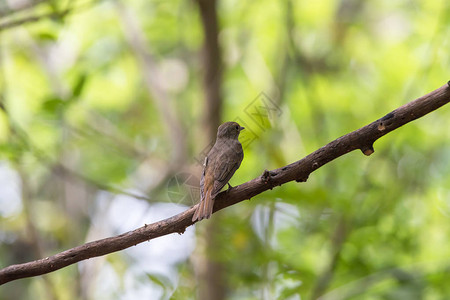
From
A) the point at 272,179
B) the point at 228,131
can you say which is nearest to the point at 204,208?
the point at 272,179

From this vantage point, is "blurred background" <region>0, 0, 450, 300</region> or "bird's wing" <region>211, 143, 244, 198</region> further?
"blurred background" <region>0, 0, 450, 300</region>

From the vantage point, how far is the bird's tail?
84.3 inches

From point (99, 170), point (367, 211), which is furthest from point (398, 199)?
point (99, 170)

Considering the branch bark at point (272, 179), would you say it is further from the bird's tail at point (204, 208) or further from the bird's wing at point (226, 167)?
the bird's wing at point (226, 167)

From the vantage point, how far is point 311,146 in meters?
5.61

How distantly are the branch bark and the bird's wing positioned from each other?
14 cm

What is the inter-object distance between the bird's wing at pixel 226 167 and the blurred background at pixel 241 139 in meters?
0.21

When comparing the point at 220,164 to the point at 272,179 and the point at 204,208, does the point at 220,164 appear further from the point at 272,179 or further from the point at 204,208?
the point at 272,179

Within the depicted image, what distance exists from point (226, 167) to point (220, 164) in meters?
0.05

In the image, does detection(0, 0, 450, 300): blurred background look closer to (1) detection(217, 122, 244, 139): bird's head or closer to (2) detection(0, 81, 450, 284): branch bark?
(1) detection(217, 122, 244, 139): bird's head

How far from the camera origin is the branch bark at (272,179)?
182 cm

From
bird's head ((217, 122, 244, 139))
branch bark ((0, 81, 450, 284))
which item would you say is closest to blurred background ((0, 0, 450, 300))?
bird's head ((217, 122, 244, 139))

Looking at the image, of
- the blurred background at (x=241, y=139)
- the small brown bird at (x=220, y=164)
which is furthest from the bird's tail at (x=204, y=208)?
the blurred background at (x=241, y=139)

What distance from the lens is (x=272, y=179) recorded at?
6.43ft
